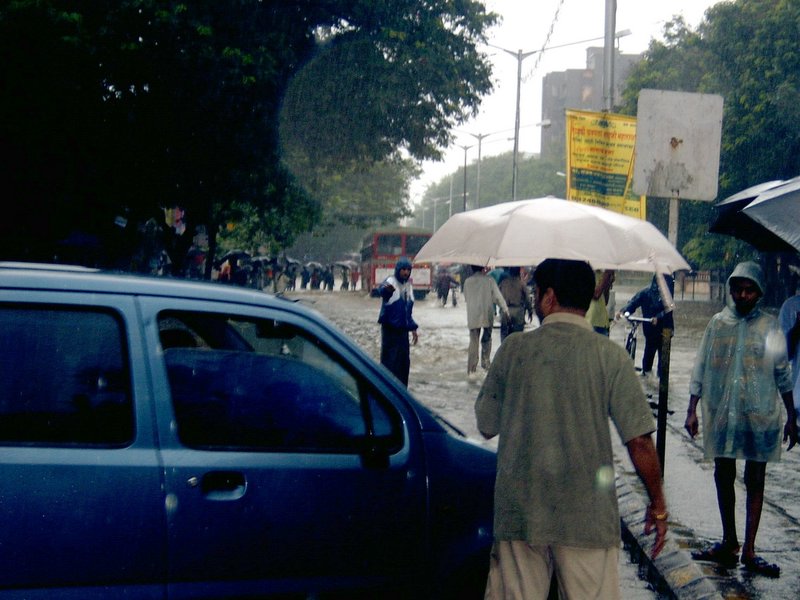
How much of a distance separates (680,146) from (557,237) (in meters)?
2.35

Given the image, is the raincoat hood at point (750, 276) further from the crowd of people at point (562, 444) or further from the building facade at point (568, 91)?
the building facade at point (568, 91)

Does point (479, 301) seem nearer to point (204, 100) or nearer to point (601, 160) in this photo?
point (601, 160)

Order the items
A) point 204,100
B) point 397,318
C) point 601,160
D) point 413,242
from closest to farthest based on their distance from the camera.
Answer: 1. point 601,160
2. point 397,318
3. point 204,100
4. point 413,242

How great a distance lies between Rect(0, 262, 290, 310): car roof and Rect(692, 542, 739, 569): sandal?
336 cm

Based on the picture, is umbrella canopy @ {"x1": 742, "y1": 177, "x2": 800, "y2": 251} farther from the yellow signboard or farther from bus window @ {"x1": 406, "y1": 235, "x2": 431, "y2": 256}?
bus window @ {"x1": 406, "y1": 235, "x2": 431, "y2": 256}

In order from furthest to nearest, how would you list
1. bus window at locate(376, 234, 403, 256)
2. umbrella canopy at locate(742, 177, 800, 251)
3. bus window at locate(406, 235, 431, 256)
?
bus window at locate(406, 235, 431, 256)
bus window at locate(376, 234, 403, 256)
umbrella canopy at locate(742, 177, 800, 251)

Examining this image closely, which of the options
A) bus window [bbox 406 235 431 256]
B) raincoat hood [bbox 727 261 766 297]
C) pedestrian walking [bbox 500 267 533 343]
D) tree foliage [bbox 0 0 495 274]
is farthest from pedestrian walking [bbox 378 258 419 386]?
bus window [bbox 406 235 431 256]

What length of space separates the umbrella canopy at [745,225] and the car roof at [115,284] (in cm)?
390

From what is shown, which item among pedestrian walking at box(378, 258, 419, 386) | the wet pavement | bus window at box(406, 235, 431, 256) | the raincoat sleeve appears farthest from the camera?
bus window at box(406, 235, 431, 256)

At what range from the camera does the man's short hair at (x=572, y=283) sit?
3.36m

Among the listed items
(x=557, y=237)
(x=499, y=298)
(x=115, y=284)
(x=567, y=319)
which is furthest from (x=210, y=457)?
(x=499, y=298)

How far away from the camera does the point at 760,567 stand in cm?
552

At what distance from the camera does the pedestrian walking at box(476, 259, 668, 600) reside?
10.7 ft

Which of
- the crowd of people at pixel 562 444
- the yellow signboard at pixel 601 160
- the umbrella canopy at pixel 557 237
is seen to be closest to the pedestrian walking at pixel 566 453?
the crowd of people at pixel 562 444
